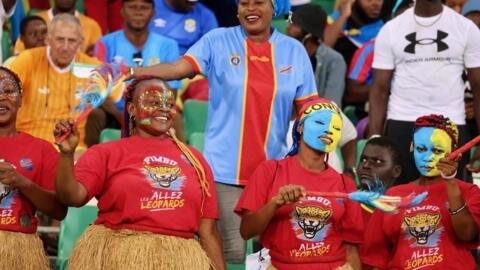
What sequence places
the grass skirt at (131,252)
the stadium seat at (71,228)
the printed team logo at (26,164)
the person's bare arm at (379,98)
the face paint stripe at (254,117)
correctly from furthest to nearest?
the person's bare arm at (379,98) < the stadium seat at (71,228) < the face paint stripe at (254,117) < the printed team logo at (26,164) < the grass skirt at (131,252)

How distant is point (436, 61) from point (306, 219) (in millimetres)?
2025

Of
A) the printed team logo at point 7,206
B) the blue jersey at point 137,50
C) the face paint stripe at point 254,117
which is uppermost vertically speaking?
the blue jersey at point 137,50

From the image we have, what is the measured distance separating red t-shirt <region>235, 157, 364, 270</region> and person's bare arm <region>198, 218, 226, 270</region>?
172 mm

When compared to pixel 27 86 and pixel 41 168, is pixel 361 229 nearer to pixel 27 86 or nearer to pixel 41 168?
pixel 41 168

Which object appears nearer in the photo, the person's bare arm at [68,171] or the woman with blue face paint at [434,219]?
the person's bare arm at [68,171]

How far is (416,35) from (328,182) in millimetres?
1884

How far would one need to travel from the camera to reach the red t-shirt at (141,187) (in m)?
6.36

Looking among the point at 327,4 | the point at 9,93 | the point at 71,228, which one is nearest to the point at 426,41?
the point at 71,228

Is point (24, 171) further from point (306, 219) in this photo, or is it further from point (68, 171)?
point (306, 219)

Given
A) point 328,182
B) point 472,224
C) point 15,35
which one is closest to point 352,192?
point 328,182

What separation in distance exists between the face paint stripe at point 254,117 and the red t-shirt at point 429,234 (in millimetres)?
743

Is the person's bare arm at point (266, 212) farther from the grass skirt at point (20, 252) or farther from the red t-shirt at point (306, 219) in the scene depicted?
the grass skirt at point (20, 252)

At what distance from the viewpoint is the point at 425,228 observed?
22.7 feet

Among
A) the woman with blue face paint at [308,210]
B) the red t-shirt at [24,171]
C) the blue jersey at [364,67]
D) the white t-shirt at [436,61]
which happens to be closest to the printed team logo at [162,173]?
the woman with blue face paint at [308,210]
